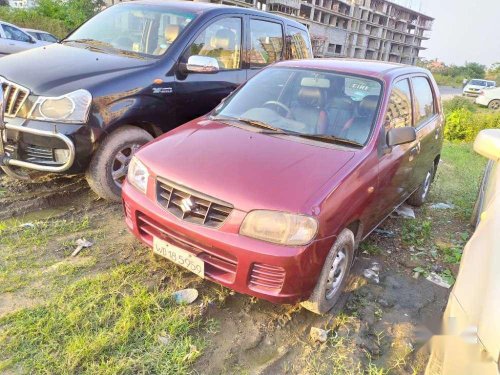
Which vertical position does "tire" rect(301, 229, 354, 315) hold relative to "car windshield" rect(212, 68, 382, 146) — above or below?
below

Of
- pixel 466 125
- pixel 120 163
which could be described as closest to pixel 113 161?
pixel 120 163

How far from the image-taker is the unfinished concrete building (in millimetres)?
58388

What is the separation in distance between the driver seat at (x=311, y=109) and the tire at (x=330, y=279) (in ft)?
3.00

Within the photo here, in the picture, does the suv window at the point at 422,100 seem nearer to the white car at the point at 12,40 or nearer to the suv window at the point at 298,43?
the suv window at the point at 298,43

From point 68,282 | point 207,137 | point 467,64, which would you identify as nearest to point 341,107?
point 207,137

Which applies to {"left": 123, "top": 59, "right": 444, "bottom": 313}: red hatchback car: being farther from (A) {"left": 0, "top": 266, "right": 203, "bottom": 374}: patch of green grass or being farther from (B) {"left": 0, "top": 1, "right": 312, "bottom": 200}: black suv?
(B) {"left": 0, "top": 1, "right": 312, "bottom": 200}: black suv

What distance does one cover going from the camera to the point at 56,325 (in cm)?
225

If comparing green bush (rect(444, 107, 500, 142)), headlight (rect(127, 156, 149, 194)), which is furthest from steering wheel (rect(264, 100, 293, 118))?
green bush (rect(444, 107, 500, 142))

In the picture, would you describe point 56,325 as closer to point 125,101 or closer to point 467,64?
point 125,101

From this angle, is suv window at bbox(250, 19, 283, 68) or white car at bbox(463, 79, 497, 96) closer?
suv window at bbox(250, 19, 283, 68)

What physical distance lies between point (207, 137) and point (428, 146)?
2.63 m

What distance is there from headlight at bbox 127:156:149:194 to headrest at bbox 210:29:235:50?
227cm

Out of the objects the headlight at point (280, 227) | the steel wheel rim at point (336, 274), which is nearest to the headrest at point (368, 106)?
the steel wheel rim at point (336, 274)

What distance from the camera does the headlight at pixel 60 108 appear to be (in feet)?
10.6
